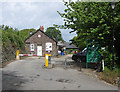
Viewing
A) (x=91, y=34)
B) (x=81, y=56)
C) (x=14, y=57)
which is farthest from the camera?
(x=14, y=57)

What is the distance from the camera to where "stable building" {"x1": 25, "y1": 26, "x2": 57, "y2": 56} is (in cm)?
3338

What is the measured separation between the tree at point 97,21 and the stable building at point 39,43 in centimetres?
1916

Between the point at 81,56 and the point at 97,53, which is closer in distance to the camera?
the point at 97,53

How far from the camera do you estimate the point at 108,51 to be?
12.2 m

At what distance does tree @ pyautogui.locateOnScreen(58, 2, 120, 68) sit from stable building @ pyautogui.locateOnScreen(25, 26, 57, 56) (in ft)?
62.9

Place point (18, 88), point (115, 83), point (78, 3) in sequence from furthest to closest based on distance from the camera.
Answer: point (78, 3) → point (115, 83) → point (18, 88)

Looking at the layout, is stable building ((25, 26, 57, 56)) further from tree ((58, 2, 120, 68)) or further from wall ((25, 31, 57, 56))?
tree ((58, 2, 120, 68))

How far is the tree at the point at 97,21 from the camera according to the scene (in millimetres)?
11703

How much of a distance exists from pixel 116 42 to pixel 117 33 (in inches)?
28.4

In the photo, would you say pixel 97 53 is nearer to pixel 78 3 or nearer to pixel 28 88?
pixel 78 3

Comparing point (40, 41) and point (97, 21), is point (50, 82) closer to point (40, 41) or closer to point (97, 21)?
point (97, 21)

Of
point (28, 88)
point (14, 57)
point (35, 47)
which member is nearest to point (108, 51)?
point (28, 88)

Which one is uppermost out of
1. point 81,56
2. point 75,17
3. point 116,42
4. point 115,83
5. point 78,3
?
point 78,3

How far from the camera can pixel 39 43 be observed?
3356 centimetres
